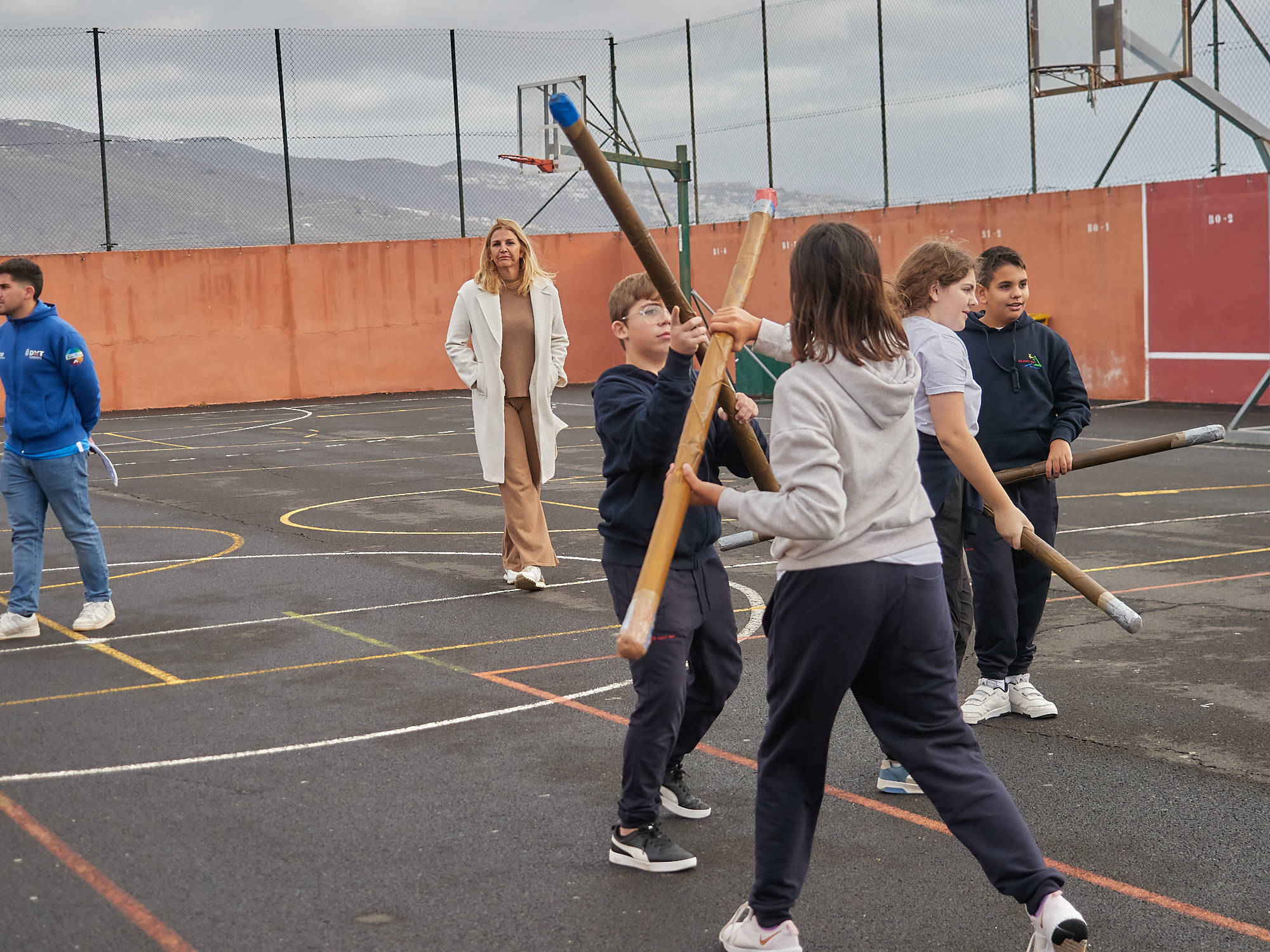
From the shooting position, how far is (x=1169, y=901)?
3.82m

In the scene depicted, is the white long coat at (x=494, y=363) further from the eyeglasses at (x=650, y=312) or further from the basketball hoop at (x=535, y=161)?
the basketball hoop at (x=535, y=161)

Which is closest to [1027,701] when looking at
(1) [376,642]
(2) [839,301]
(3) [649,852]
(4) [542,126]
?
(3) [649,852]

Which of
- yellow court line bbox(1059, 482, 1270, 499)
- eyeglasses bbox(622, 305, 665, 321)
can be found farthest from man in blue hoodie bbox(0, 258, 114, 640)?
yellow court line bbox(1059, 482, 1270, 499)

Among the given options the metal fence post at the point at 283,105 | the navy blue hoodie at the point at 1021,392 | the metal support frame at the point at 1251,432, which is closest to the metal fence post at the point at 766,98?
the metal fence post at the point at 283,105

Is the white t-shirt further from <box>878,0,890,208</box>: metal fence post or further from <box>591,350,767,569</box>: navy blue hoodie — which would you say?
<box>878,0,890,208</box>: metal fence post

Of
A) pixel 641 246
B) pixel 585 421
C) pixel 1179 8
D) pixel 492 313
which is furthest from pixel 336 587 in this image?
pixel 1179 8

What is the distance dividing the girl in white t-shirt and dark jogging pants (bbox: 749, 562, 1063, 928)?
2.85 feet

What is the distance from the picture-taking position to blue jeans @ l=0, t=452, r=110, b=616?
7414 millimetres

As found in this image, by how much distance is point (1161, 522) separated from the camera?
403 inches

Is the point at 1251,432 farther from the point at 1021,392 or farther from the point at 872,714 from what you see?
the point at 872,714

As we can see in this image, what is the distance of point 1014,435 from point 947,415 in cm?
111

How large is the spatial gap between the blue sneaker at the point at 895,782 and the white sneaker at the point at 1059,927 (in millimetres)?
1459

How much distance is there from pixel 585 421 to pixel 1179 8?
9.83 m

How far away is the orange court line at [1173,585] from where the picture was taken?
778 centimetres
